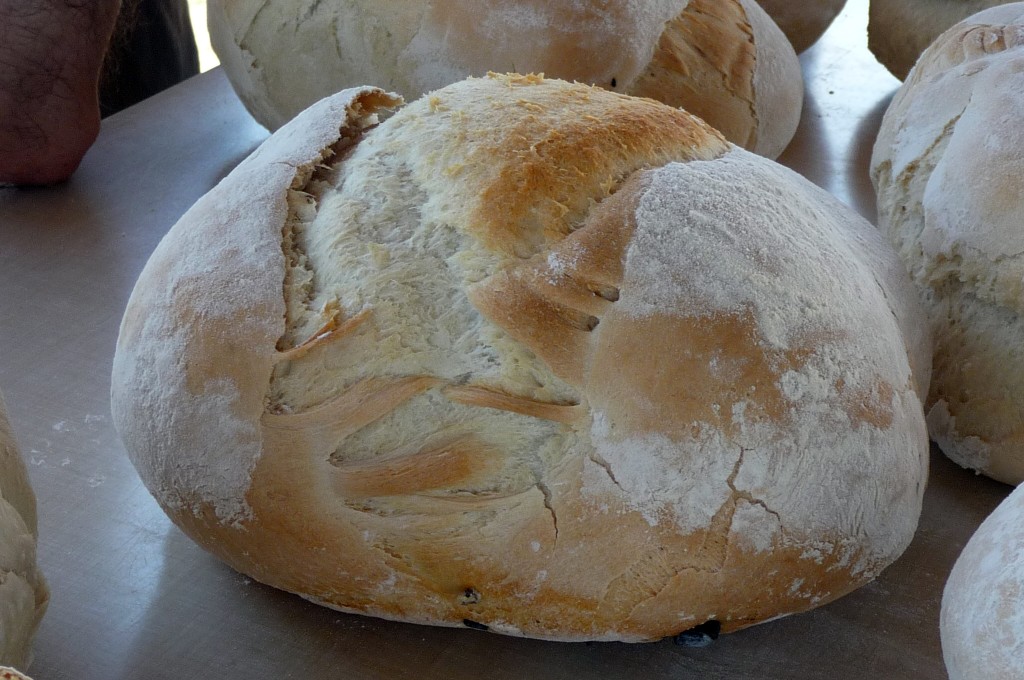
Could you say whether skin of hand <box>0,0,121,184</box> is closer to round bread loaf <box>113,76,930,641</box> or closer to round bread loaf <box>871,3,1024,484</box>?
round bread loaf <box>113,76,930,641</box>

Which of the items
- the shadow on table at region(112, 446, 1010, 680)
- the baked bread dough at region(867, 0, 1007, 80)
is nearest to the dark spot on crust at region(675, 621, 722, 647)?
the shadow on table at region(112, 446, 1010, 680)

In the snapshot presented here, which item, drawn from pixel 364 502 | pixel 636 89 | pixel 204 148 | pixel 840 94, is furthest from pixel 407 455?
pixel 840 94

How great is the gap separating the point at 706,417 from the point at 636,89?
84cm

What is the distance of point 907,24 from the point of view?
2.05 metres

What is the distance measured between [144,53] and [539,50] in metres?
1.20

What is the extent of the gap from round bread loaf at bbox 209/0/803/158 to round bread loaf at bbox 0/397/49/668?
0.90 metres

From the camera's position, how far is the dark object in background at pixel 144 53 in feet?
7.63

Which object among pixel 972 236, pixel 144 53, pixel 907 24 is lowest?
pixel 144 53

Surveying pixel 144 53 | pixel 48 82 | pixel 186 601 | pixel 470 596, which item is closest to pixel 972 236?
pixel 470 596

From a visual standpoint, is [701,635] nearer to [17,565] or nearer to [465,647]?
[465,647]

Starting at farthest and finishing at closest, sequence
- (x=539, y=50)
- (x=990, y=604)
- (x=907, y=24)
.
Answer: (x=907, y=24), (x=539, y=50), (x=990, y=604)

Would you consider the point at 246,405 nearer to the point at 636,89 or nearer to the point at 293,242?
the point at 293,242

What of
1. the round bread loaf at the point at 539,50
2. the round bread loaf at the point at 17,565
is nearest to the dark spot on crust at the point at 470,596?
the round bread loaf at the point at 17,565

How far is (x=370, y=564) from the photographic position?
3.33ft
